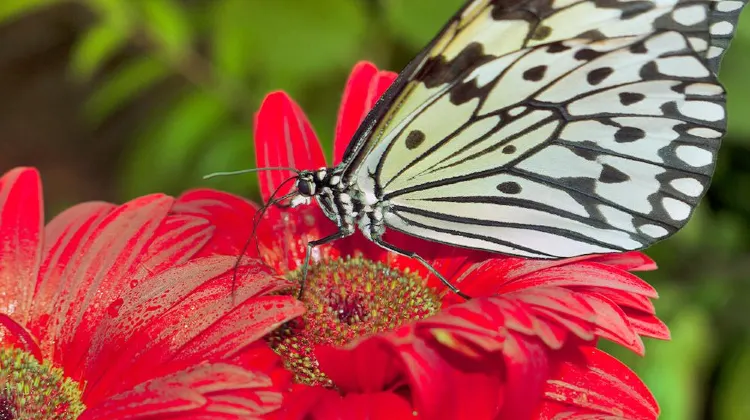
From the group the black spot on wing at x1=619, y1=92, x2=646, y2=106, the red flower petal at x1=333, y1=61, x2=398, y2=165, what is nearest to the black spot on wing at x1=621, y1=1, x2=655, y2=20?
the black spot on wing at x1=619, y1=92, x2=646, y2=106

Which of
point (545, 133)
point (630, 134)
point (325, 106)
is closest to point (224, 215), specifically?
point (545, 133)

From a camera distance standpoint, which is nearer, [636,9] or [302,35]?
[636,9]

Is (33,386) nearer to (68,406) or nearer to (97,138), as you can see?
(68,406)

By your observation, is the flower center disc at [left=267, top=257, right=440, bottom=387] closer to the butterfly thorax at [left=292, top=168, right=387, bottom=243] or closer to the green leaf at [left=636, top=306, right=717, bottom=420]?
the butterfly thorax at [left=292, top=168, right=387, bottom=243]

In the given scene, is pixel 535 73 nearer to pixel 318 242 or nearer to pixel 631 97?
pixel 631 97

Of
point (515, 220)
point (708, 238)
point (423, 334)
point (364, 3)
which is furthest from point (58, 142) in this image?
point (423, 334)

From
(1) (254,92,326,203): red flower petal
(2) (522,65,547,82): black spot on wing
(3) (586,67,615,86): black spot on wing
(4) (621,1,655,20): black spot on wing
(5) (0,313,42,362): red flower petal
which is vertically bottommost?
(5) (0,313,42,362): red flower petal
